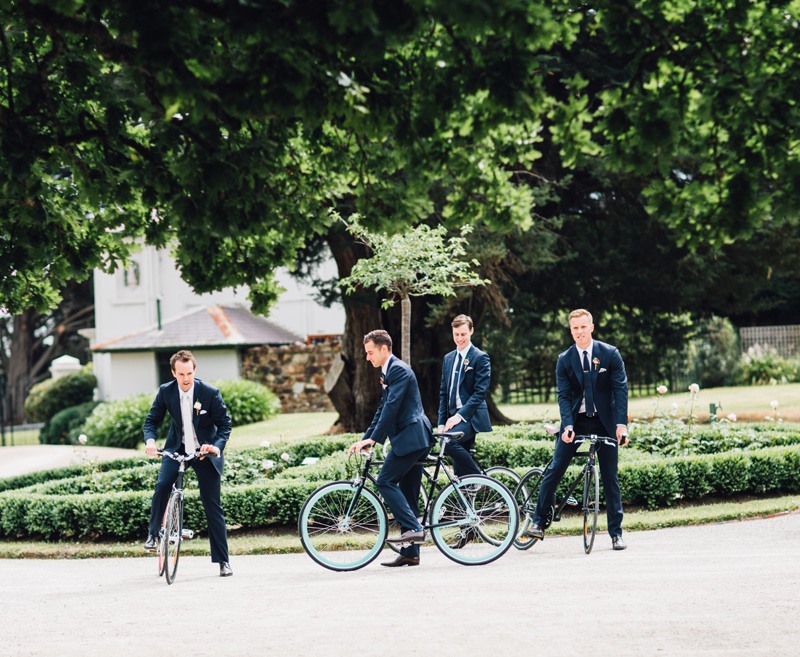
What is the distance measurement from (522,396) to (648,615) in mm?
29423

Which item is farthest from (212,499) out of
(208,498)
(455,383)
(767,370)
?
(767,370)

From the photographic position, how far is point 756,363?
Result: 113 ft

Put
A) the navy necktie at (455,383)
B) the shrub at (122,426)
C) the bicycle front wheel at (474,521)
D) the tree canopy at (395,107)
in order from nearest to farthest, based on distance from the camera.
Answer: the tree canopy at (395,107)
the bicycle front wheel at (474,521)
the navy necktie at (455,383)
the shrub at (122,426)

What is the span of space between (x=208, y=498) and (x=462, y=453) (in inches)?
91.4

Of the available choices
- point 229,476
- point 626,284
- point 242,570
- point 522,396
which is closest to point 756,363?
point 522,396

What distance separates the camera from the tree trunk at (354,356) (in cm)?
2053

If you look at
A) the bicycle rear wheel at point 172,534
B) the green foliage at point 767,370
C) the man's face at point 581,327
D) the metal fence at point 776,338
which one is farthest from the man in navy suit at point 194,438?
the metal fence at point 776,338

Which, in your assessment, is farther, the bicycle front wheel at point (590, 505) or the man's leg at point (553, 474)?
the man's leg at point (553, 474)

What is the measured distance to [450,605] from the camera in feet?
23.4

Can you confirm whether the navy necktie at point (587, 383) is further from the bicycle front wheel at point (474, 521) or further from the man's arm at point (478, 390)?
the bicycle front wheel at point (474, 521)

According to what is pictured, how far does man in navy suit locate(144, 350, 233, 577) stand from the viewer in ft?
30.3

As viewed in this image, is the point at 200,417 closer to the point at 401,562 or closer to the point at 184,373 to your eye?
the point at 184,373

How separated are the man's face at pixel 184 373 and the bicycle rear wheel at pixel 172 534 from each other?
2.96 feet

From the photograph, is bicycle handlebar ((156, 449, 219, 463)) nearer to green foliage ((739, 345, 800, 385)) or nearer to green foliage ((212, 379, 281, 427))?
green foliage ((212, 379, 281, 427))
